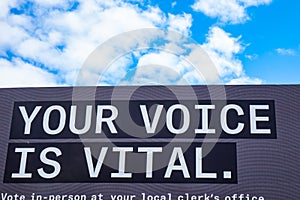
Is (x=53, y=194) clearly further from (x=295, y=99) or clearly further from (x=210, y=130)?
(x=295, y=99)

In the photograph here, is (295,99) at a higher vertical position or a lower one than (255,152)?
higher

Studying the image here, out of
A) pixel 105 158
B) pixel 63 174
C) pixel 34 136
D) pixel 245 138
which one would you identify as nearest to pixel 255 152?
pixel 245 138

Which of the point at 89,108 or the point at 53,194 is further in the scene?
the point at 89,108

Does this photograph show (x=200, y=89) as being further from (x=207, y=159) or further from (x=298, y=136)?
(x=298, y=136)

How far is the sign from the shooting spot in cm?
1045

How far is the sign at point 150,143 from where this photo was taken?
10.5 m

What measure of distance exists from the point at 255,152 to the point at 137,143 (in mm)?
2641

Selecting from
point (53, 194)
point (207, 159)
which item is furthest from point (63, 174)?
point (207, 159)

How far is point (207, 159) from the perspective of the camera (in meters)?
10.6

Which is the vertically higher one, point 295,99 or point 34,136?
point 295,99

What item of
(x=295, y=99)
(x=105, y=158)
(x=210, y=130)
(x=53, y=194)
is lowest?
(x=53, y=194)

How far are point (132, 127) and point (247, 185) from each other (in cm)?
287

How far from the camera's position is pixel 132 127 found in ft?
36.3

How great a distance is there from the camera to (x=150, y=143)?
10883 millimetres
